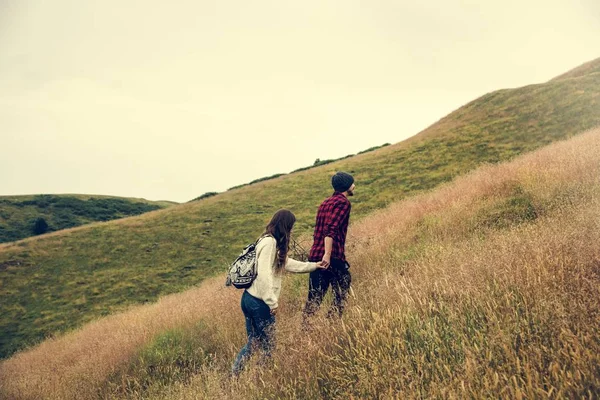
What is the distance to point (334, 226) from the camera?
4.91m

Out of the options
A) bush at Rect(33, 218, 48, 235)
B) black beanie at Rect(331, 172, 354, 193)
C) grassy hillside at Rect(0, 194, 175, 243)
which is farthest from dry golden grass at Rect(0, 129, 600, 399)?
grassy hillside at Rect(0, 194, 175, 243)

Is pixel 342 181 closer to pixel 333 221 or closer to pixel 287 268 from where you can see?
pixel 333 221

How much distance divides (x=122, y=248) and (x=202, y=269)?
9.54 metres

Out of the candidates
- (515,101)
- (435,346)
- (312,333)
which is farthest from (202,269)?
(515,101)

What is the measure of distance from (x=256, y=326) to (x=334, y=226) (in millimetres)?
1620

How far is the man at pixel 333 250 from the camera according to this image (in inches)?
192

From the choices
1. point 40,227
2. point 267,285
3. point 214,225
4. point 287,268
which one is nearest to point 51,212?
point 40,227

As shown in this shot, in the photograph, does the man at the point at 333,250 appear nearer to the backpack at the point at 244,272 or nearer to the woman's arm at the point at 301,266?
the woman's arm at the point at 301,266

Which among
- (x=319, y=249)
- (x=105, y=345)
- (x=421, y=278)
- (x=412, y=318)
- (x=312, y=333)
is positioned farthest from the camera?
(x=105, y=345)

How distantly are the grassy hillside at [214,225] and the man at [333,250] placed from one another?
15.5 meters

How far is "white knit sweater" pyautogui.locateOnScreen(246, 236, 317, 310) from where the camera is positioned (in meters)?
4.52

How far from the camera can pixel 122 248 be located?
2702 centimetres

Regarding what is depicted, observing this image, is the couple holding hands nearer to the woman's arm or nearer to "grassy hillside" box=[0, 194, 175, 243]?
the woman's arm

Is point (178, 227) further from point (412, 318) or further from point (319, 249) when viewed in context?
point (412, 318)
